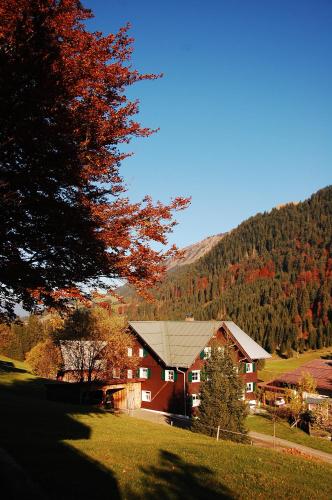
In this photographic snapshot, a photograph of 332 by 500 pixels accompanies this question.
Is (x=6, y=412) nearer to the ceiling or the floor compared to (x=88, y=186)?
nearer to the floor

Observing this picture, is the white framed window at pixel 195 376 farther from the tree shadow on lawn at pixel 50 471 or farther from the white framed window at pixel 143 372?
the tree shadow on lawn at pixel 50 471

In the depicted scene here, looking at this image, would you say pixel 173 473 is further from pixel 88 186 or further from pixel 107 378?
pixel 107 378

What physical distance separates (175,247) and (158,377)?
3872 centimetres

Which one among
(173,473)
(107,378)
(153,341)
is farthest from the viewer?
(153,341)

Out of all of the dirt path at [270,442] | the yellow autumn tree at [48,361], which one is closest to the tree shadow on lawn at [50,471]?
the dirt path at [270,442]

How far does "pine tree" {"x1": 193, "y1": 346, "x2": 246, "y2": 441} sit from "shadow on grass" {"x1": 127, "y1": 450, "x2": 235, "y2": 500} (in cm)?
1620

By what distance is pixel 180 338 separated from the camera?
47.8m

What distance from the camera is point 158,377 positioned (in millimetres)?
45750

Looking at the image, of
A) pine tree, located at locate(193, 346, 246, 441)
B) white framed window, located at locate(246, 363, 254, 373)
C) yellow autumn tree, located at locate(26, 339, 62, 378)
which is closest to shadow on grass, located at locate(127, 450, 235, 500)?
pine tree, located at locate(193, 346, 246, 441)

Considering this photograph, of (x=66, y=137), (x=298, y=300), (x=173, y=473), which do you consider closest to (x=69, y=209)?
(x=66, y=137)

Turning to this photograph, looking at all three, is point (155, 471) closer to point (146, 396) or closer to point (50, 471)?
point (50, 471)

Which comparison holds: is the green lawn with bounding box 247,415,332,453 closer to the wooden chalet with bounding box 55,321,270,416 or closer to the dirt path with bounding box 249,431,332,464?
the dirt path with bounding box 249,431,332,464

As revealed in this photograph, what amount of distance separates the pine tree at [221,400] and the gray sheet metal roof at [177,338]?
14395mm

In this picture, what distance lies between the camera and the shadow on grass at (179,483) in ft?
29.8
